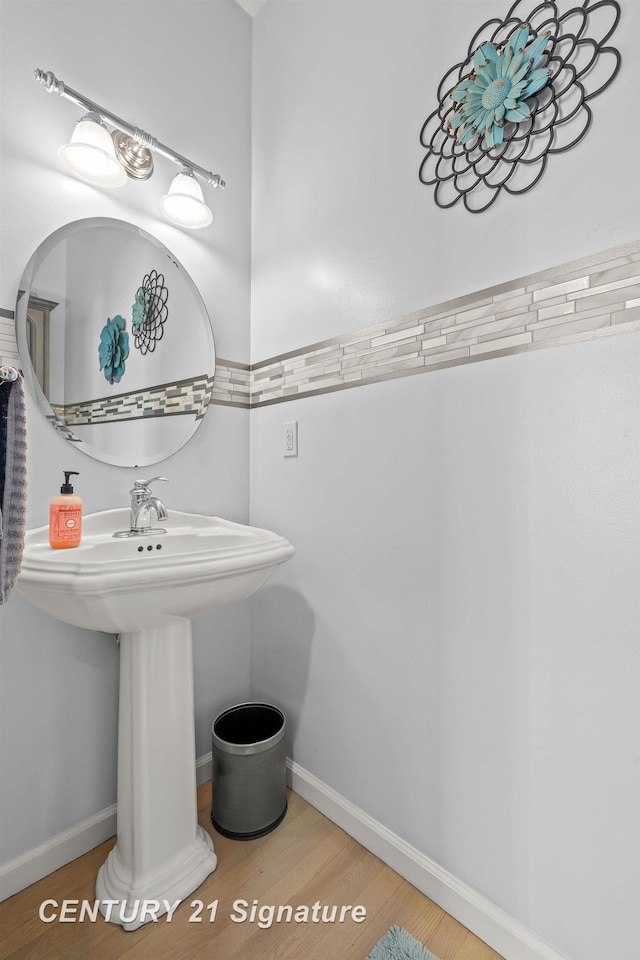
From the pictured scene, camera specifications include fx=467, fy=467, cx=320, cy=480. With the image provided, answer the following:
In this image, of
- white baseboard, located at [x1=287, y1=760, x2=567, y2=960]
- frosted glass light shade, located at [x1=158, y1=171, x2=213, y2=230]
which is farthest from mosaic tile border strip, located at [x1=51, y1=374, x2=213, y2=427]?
white baseboard, located at [x1=287, y1=760, x2=567, y2=960]

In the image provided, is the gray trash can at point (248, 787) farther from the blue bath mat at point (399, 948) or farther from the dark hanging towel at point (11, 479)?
the dark hanging towel at point (11, 479)

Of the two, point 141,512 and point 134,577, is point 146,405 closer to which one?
point 141,512

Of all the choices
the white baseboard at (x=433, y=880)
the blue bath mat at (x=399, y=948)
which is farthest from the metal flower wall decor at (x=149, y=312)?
the blue bath mat at (x=399, y=948)

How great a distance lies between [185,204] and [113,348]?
1.62 ft

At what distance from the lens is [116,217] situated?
1.35 meters

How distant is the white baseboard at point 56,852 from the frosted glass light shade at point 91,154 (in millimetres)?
1754

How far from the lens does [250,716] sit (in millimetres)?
1567

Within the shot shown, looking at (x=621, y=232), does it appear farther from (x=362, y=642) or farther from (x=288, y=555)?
(x=362, y=642)

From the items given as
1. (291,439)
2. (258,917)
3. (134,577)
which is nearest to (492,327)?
(291,439)

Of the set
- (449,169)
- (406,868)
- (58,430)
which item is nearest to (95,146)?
(58,430)

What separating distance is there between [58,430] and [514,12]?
1426 millimetres

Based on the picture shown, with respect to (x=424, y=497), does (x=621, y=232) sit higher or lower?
higher

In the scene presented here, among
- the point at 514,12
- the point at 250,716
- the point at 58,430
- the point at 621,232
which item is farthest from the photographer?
the point at 250,716

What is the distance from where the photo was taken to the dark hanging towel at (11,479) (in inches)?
28.1
